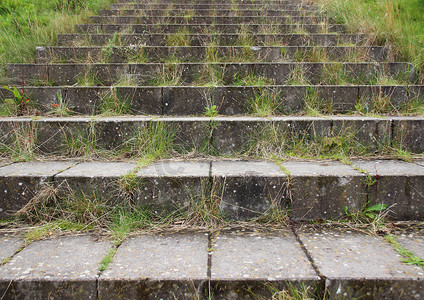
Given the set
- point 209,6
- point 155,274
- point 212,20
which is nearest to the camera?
point 155,274

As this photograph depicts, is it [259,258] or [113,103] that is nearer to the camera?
[259,258]

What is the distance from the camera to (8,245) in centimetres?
153

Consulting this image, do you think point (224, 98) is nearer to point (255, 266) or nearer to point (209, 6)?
point (255, 266)

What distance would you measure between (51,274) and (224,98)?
206 cm

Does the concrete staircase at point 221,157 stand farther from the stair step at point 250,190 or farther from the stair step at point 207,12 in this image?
the stair step at point 207,12

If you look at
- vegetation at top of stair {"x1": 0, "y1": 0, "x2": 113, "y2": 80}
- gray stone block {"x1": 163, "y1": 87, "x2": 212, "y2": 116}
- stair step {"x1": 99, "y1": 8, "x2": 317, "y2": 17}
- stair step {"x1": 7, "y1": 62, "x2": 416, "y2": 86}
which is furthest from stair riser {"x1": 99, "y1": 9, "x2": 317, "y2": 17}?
gray stone block {"x1": 163, "y1": 87, "x2": 212, "y2": 116}

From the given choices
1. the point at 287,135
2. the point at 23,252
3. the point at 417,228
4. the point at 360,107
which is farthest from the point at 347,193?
the point at 23,252

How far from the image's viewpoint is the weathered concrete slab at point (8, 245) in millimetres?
1437

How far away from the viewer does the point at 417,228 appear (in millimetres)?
1688

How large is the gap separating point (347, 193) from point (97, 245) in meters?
1.47

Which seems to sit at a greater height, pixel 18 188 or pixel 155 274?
pixel 18 188

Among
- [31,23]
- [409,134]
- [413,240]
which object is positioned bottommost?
[413,240]

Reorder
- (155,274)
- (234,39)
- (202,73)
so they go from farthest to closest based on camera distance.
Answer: (234,39) < (202,73) < (155,274)

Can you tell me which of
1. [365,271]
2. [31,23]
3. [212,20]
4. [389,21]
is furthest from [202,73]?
[31,23]
